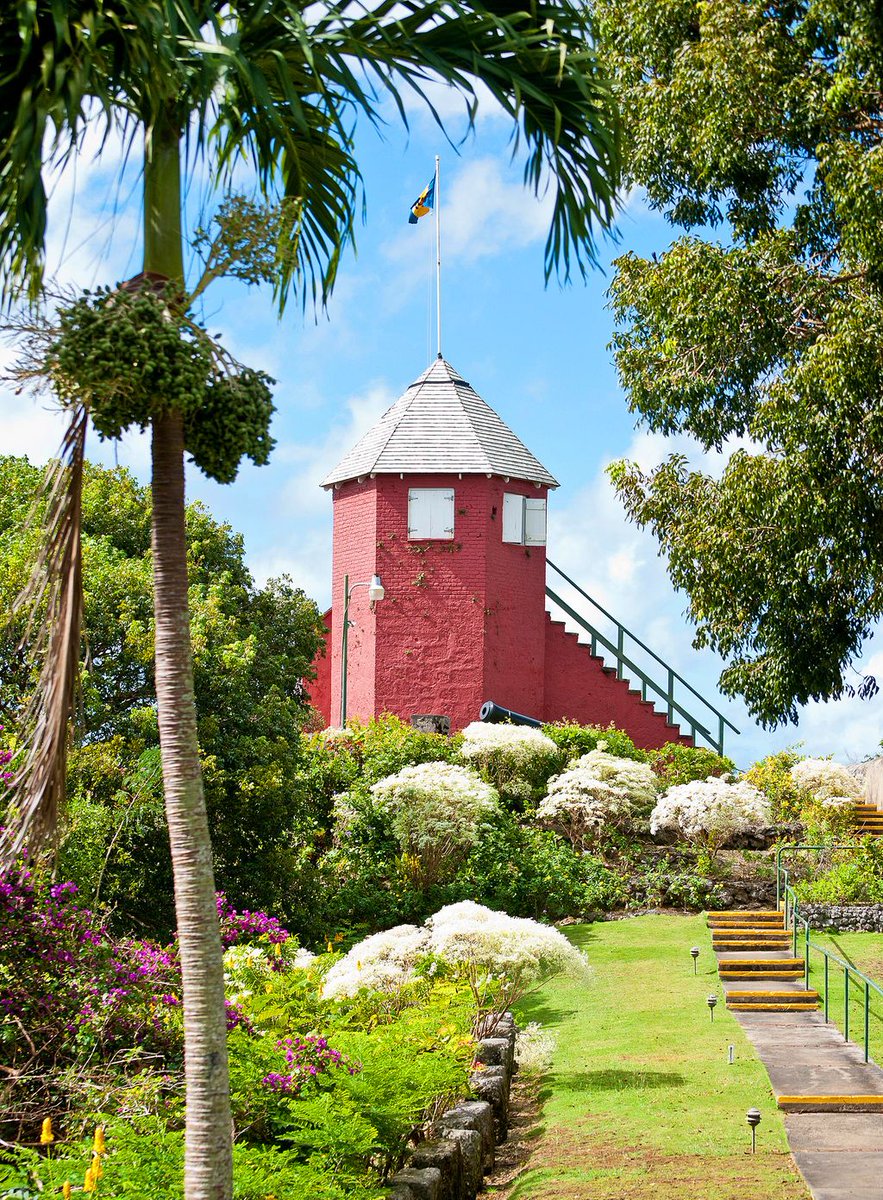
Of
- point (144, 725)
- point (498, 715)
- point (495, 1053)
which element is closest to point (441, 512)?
point (498, 715)

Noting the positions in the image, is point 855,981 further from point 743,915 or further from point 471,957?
point 471,957

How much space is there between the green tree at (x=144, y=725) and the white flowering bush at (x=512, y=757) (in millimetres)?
4640

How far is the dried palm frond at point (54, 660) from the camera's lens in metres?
5.91

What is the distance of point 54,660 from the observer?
19.6ft

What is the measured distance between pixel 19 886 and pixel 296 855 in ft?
32.8

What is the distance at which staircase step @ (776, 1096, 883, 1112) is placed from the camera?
35.9ft

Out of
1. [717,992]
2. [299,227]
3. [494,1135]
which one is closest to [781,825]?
[717,992]

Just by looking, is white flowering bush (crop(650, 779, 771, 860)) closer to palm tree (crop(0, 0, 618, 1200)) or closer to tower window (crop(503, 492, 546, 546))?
tower window (crop(503, 492, 546, 546))

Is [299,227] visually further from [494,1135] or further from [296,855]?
[296,855]

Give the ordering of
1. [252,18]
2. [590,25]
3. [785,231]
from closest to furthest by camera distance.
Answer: [252,18]
[590,25]
[785,231]

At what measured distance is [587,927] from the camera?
19688 millimetres

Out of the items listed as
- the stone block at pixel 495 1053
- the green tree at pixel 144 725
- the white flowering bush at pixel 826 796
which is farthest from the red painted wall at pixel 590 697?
the stone block at pixel 495 1053

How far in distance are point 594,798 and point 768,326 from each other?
881 centimetres

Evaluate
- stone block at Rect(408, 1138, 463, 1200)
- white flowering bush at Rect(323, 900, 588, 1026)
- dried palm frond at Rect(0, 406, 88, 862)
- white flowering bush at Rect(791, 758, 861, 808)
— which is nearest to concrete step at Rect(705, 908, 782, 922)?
white flowering bush at Rect(791, 758, 861, 808)
